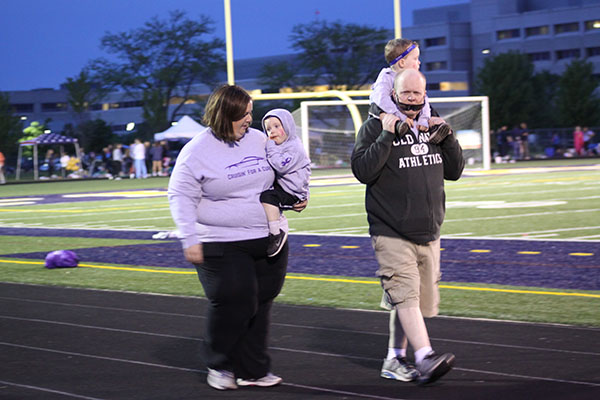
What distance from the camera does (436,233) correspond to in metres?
5.23

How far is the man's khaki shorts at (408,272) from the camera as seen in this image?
16.8 feet

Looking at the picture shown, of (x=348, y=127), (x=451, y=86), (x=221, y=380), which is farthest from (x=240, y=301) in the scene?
(x=451, y=86)

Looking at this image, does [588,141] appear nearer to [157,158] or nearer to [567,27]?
[157,158]

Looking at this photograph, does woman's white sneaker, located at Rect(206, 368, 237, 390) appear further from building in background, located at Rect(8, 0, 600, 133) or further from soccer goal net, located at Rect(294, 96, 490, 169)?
building in background, located at Rect(8, 0, 600, 133)

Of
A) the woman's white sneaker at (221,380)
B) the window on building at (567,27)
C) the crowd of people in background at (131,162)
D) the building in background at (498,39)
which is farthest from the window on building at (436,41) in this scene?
the woman's white sneaker at (221,380)

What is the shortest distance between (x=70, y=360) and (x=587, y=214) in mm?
11686

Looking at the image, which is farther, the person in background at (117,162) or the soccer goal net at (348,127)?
the person in background at (117,162)

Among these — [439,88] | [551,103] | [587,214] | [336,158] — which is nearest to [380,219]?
[587,214]

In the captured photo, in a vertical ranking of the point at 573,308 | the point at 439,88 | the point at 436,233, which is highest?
the point at 439,88

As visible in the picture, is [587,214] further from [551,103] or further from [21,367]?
[551,103]

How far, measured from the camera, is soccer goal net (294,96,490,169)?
3481 centimetres

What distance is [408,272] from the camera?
16.8ft

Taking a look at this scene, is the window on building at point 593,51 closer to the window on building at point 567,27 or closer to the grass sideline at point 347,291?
the window on building at point 567,27

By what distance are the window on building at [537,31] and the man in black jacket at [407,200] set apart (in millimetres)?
101832
